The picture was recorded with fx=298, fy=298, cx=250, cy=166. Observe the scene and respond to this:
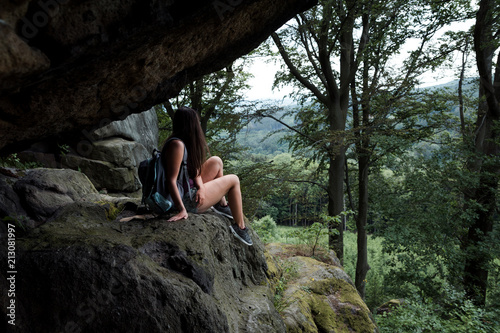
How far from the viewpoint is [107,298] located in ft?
6.95

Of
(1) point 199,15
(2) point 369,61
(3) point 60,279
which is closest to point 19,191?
(3) point 60,279

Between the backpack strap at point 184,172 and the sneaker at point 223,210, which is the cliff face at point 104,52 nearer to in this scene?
the backpack strap at point 184,172

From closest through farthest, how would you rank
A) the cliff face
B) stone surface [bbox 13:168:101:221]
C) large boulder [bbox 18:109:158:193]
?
the cliff face
stone surface [bbox 13:168:101:221]
large boulder [bbox 18:109:158:193]

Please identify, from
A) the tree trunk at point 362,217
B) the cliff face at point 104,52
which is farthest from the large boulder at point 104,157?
the tree trunk at point 362,217

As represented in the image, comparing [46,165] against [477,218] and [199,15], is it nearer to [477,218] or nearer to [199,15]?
[199,15]

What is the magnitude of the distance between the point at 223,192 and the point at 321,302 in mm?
2582

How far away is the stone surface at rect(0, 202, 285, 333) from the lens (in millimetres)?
2092

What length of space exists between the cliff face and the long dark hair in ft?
1.62

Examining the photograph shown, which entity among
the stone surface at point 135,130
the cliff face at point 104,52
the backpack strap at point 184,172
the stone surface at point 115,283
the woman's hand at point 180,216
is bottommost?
the stone surface at point 115,283

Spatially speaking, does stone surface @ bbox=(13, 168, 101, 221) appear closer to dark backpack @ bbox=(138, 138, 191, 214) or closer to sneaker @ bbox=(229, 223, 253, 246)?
dark backpack @ bbox=(138, 138, 191, 214)

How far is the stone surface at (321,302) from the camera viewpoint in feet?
13.3

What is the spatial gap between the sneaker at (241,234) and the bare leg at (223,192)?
143 mm

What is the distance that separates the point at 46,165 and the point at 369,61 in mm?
9325

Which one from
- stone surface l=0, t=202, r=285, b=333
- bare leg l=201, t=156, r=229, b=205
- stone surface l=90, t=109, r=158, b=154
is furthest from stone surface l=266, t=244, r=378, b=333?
stone surface l=90, t=109, r=158, b=154
